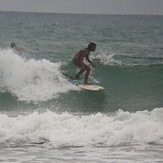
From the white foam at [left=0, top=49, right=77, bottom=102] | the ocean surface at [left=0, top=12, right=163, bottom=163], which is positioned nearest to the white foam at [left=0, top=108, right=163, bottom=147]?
the ocean surface at [left=0, top=12, right=163, bottom=163]

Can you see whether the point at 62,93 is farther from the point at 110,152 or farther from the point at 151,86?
the point at 110,152

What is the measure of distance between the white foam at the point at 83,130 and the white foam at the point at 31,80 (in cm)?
314

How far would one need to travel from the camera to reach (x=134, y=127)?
10.6 meters

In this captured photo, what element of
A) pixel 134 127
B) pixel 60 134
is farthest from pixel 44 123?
pixel 134 127

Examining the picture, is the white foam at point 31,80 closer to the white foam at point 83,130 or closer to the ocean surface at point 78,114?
the ocean surface at point 78,114

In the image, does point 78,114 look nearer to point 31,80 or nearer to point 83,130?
point 83,130

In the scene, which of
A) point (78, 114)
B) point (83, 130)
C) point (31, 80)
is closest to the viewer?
point (83, 130)

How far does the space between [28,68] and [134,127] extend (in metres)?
6.35

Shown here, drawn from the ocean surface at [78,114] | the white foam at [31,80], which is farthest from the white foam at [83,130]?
the white foam at [31,80]

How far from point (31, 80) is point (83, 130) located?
16.8 feet

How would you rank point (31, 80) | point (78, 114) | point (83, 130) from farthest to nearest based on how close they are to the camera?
point (31, 80)
point (78, 114)
point (83, 130)

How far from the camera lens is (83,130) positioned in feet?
34.8

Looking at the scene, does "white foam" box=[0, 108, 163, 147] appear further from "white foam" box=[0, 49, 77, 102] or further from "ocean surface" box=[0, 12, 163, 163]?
"white foam" box=[0, 49, 77, 102]

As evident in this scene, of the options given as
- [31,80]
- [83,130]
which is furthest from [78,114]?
[31,80]
